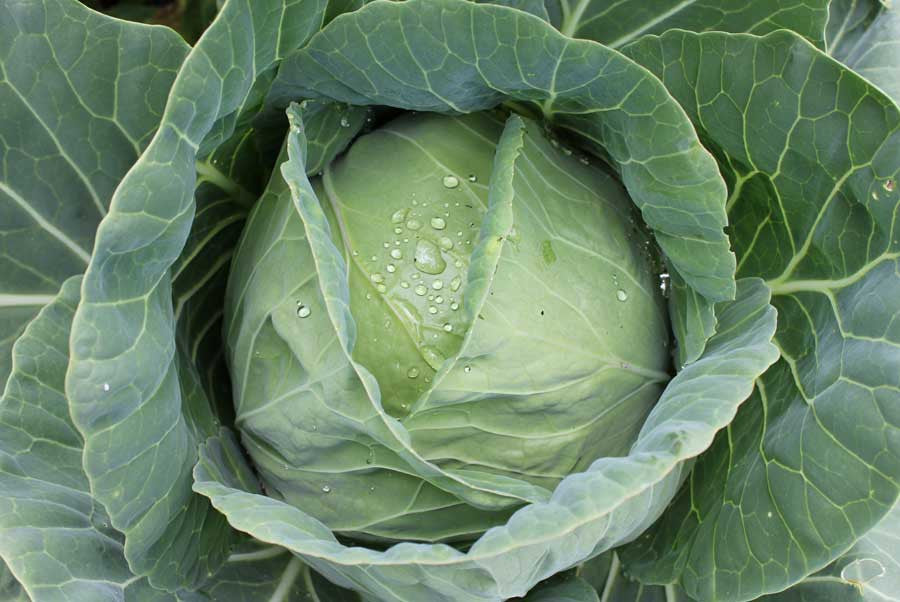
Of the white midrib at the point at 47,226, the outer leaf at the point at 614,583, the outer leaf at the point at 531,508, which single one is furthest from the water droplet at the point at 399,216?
the outer leaf at the point at 614,583

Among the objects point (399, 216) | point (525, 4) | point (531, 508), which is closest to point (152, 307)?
point (399, 216)

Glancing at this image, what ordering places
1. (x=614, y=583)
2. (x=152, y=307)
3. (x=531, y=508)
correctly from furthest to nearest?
(x=614, y=583), (x=152, y=307), (x=531, y=508)

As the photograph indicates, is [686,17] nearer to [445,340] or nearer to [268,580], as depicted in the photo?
[445,340]

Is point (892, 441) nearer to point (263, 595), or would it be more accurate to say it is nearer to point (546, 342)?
point (546, 342)

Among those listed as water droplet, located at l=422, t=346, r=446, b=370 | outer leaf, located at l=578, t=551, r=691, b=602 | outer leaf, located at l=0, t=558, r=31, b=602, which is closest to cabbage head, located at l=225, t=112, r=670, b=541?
water droplet, located at l=422, t=346, r=446, b=370

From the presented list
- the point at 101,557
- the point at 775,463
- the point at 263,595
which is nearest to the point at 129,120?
the point at 101,557

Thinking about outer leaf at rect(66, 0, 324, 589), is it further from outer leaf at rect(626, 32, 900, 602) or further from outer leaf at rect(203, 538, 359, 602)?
outer leaf at rect(626, 32, 900, 602)
